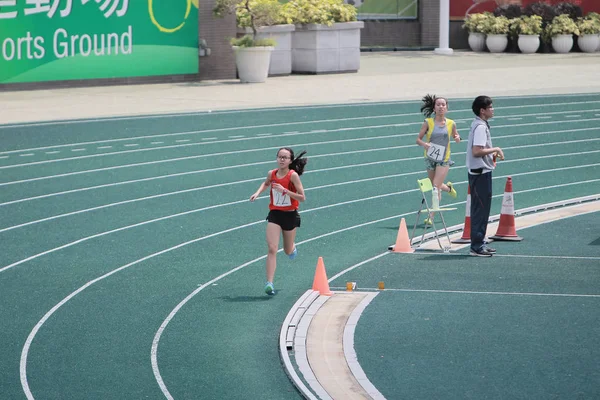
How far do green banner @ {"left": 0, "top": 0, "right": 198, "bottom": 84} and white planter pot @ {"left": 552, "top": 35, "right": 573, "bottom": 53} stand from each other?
1559 centimetres

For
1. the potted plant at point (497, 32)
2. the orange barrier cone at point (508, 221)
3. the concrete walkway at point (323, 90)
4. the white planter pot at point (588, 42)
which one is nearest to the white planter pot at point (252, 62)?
the concrete walkway at point (323, 90)

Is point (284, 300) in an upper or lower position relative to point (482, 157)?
lower

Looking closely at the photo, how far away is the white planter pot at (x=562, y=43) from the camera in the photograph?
43219mm

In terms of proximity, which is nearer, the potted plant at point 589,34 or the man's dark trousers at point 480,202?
the man's dark trousers at point 480,202

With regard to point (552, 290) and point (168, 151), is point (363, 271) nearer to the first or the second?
point (552, 290)

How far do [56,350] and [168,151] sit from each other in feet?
38.8

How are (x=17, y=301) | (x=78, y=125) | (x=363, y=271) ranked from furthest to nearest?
(x=78, y=125) < (x=363, y=271) < (x=17, y=301)

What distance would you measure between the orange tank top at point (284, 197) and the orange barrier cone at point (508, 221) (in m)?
3.70

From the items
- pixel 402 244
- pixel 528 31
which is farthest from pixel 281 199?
pixel 528 31

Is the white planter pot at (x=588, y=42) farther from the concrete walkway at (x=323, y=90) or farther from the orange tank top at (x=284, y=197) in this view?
the orange tank top at (x=284, y=197)

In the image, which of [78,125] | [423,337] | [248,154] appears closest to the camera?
[423,337]

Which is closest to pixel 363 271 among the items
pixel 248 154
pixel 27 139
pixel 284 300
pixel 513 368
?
pixel 284 300

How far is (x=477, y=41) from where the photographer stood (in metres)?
45.4

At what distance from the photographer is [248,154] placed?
21891mm
